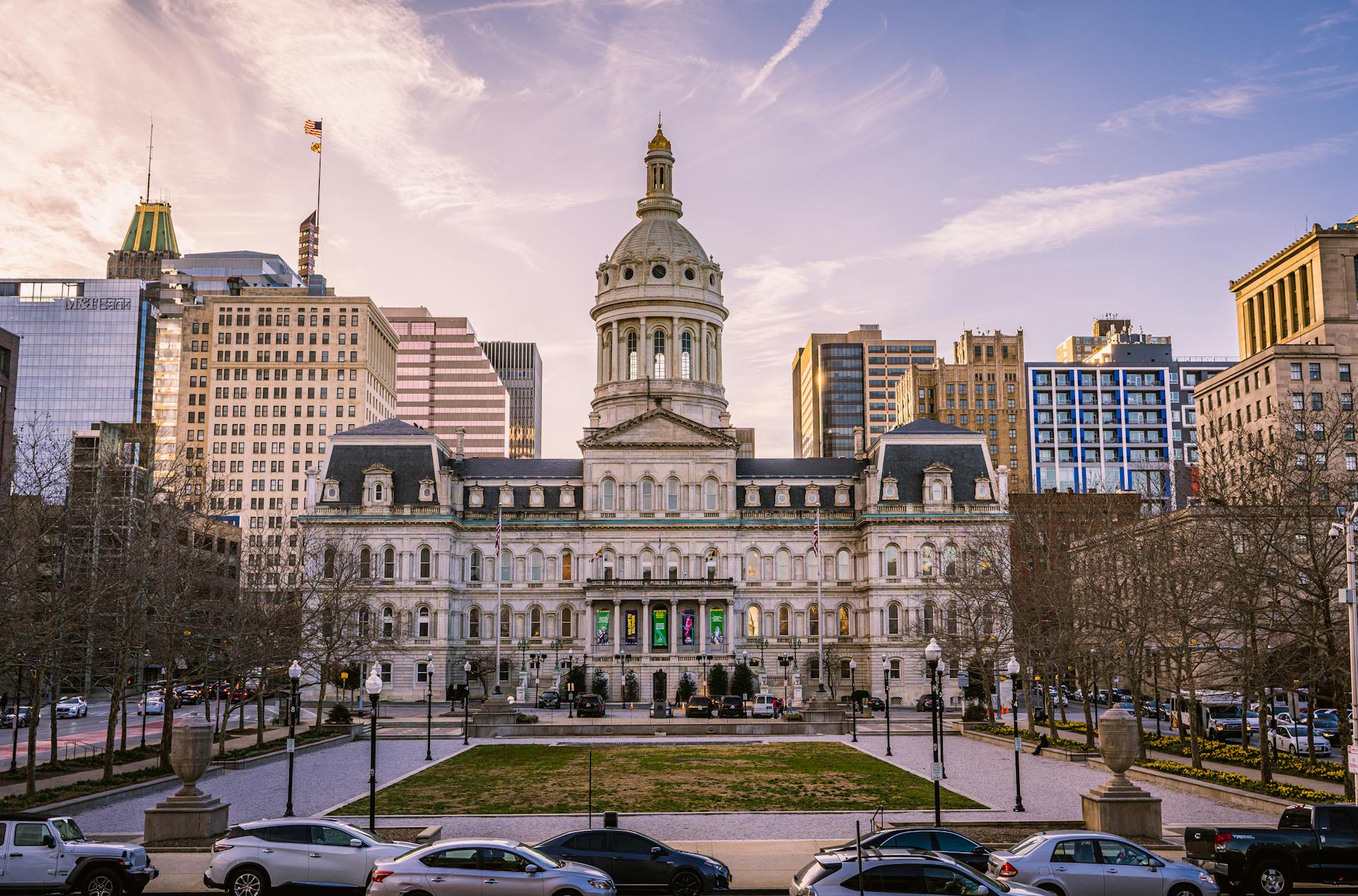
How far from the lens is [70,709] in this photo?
81.2 m

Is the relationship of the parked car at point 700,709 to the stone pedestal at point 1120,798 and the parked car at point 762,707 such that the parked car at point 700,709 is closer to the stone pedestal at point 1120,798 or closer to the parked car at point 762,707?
the parked car at point 762,707

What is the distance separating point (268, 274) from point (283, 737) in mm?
150391

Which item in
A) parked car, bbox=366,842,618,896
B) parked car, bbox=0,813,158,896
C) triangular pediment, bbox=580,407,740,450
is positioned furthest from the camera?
triangular pediment, bbox=580,407,740,450

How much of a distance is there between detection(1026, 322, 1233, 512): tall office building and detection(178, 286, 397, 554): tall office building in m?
94.6

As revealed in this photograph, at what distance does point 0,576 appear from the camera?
39.2 meters

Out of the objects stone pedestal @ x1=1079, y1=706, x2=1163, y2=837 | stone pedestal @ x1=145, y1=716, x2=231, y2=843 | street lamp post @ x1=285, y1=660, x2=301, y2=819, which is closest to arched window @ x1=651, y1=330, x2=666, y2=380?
street lamp post @ x1=285, y1=660, x2=301, y2=819

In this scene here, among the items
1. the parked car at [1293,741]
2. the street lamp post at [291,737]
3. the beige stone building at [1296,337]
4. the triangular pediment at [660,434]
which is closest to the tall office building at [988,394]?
the beige stone building at [1296,337]

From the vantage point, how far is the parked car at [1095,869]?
78.1ft

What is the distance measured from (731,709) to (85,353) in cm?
13725

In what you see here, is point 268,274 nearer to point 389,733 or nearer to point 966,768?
point 389,733

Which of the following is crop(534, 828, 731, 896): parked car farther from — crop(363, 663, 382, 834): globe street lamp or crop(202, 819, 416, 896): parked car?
crop(363, 663, 382, 834): globe street lamp

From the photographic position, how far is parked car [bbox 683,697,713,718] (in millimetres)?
72688

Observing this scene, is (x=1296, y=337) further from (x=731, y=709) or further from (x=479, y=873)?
(x=479, y=873)

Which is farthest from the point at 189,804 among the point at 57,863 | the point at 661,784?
the point at 661,784
